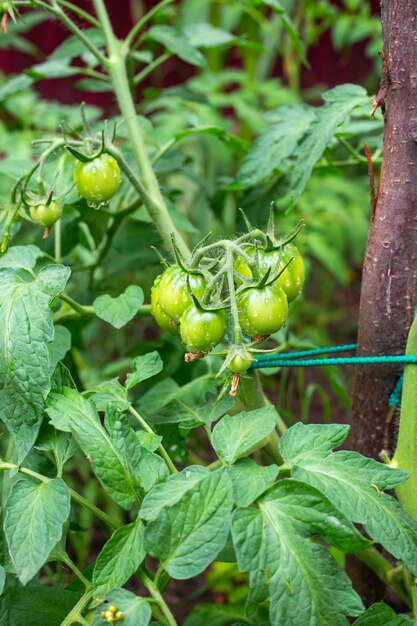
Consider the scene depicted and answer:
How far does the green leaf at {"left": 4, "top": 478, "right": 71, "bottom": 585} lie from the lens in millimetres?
721

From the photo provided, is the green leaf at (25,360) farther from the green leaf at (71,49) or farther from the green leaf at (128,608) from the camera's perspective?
the green leaf at (71,49)

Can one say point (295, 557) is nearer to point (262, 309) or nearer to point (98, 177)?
point (262, 309)

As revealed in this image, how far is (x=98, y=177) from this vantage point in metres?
0.89

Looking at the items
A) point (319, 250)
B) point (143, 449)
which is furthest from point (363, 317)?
point (319, 250)

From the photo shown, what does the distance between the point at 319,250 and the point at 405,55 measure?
1343 millimetres

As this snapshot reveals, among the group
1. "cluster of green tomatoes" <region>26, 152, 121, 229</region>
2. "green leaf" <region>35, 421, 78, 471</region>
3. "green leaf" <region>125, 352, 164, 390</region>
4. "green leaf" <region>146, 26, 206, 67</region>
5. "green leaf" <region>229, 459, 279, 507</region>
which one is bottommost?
"green leaf" <region>229, 459, 279, 507</region>

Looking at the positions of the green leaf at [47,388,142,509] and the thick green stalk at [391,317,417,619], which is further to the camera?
the thick green stalk at [391,317,417,619]

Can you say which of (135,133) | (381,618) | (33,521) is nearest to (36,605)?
(33,521)

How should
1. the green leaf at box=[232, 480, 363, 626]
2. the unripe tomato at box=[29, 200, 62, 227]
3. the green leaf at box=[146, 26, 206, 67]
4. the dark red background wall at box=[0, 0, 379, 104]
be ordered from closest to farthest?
the green leaf at box=[232, 480, 363, 626], the unripe tomato at box=[29, 200, 62, 227], the green leaf at box=[146, 26, 206, 67], the dark red background wall at box=[0, 0, 379, 104]

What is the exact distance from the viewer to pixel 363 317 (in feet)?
3.35

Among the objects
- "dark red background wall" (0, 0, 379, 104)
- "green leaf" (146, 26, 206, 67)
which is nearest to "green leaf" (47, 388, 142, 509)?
"green leaf" (146, 26, 206, 67)

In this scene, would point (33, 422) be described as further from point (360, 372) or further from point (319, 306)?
point (319, 306)

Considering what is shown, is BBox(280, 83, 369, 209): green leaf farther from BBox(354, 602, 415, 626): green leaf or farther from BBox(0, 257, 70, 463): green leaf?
BBox(354, 602, 415, 626): green leaf

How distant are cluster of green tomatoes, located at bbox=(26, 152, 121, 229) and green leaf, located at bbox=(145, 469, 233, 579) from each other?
380mm
